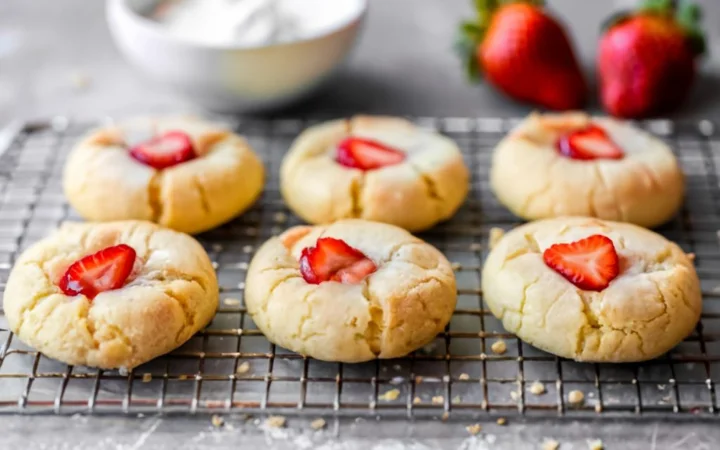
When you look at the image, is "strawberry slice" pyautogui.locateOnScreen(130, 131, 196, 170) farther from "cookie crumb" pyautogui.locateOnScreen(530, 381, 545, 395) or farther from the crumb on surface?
"cookie crumb" pyautogui.locateOnScreen(530, 381, 545, 395)

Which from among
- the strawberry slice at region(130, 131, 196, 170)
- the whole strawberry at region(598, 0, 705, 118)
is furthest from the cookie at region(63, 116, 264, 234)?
the whole strawberry at region(598, 0, 705, 118)

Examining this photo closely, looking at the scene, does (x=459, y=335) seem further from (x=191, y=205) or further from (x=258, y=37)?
(x=258, y=37)

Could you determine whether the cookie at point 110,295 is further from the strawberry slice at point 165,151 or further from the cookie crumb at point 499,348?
the cookie crumb at point 499,348

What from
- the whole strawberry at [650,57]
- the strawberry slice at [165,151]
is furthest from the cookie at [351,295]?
the whole strawberry at [650,57]

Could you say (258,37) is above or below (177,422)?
above

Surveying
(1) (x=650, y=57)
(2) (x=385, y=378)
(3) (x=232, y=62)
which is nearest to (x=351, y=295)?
(2) (x=385, y=378)

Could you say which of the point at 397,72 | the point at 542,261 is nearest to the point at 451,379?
the point at 542,261
